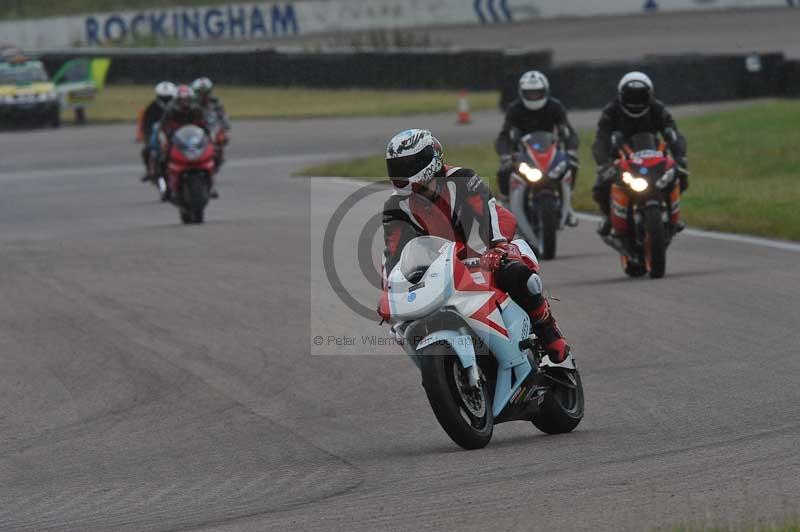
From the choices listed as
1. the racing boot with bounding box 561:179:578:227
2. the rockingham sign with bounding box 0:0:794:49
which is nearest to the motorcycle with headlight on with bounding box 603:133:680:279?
the racing boot with bounding box 561:179:578:227

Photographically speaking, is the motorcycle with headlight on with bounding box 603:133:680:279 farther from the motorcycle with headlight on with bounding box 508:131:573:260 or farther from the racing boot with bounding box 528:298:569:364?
the racing boot with bounding box 528:298:569:364

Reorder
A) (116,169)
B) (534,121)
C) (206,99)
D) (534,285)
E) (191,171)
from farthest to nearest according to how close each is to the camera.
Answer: (116,169)
(206,99)
(191,171)
(534,121)
(534,285)

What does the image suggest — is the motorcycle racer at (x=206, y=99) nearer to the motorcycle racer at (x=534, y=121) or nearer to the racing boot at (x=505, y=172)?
the motorcycle racer at (x=534, y=121)

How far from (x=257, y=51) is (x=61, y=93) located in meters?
6.47

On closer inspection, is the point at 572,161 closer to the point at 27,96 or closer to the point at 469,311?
the point at 469,311

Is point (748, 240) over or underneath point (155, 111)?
over

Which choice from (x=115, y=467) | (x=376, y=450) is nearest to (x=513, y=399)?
→ (x=376, y=450)

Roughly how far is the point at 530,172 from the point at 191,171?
19.9 feet

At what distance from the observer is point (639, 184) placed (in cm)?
1356

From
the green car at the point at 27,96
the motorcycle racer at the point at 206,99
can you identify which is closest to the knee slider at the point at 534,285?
the motorcycle racer at the point at 206,99

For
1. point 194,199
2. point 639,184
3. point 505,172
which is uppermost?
point 639,184

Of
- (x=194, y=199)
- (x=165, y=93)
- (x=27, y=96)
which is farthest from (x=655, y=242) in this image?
(x=27, y=96)

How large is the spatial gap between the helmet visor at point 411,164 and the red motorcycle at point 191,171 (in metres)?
12.7

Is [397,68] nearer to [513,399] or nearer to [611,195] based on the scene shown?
[611,195]
